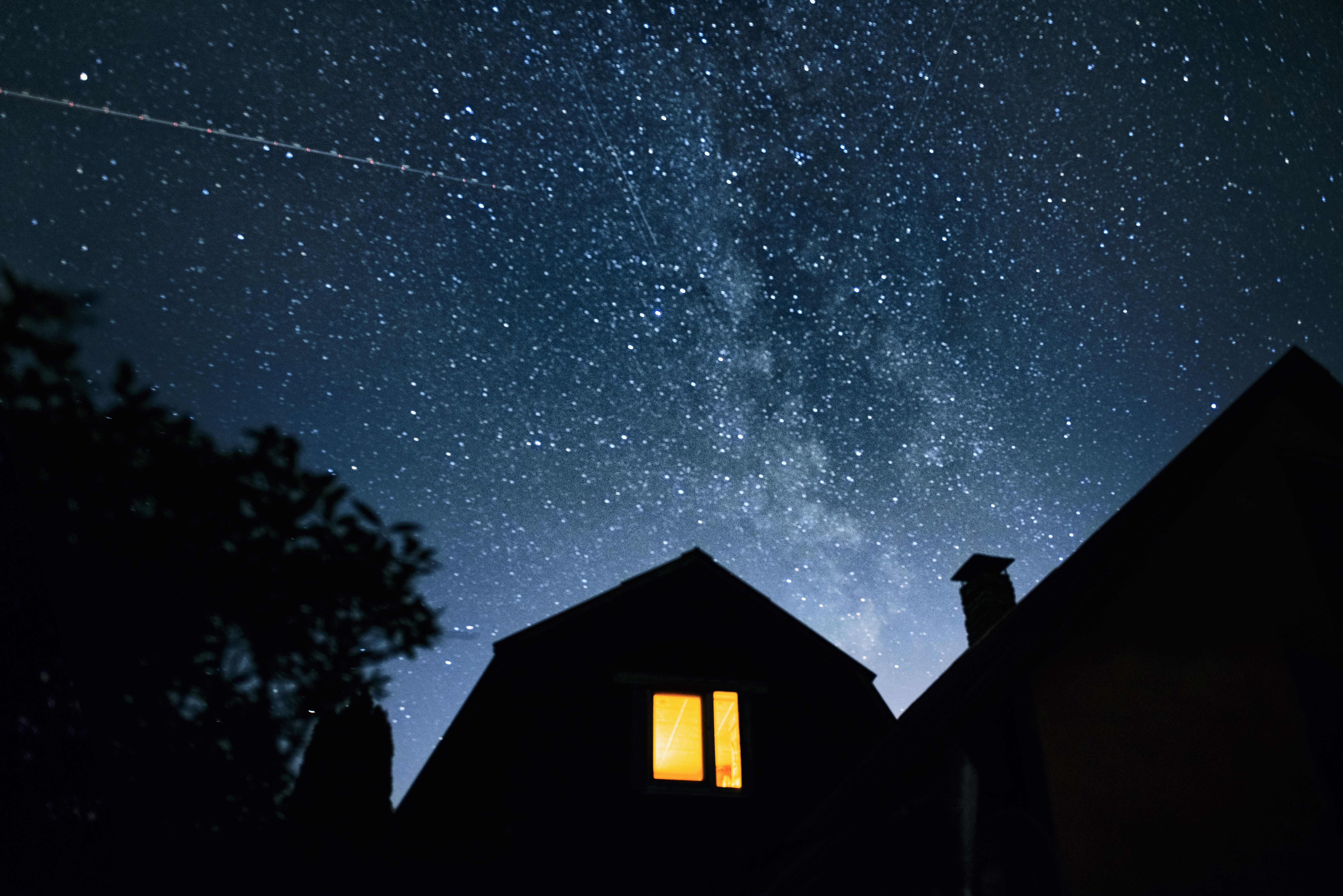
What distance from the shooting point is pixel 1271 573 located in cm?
643

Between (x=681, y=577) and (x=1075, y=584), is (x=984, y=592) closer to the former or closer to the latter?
(x=681, y=577)

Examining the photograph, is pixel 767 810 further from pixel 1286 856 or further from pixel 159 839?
pixel 159 839

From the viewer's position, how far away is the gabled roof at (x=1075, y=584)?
5355 mm

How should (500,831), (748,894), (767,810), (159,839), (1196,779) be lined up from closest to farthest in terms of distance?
(1196,779) < (159,839) < (748,894) < (500,831) < (767,810)

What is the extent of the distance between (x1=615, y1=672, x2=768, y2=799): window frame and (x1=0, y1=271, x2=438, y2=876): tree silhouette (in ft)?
15.2

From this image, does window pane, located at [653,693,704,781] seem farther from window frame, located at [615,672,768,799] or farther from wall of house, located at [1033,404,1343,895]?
wall of house, located at [1033,404,1343,895]

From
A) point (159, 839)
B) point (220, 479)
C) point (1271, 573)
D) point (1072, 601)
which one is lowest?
point (159, 839)

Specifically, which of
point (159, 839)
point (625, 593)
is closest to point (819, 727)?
point (625, 593)

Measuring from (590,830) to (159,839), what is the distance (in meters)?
5.25

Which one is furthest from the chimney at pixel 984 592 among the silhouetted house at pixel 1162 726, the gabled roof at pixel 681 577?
the silhouetted house at pixel 1162 726

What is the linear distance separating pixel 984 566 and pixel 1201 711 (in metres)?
7.93

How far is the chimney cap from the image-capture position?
13445mm

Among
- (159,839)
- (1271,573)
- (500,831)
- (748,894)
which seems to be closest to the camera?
(1271,573)

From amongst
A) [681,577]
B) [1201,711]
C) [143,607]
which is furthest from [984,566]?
[143,607]
